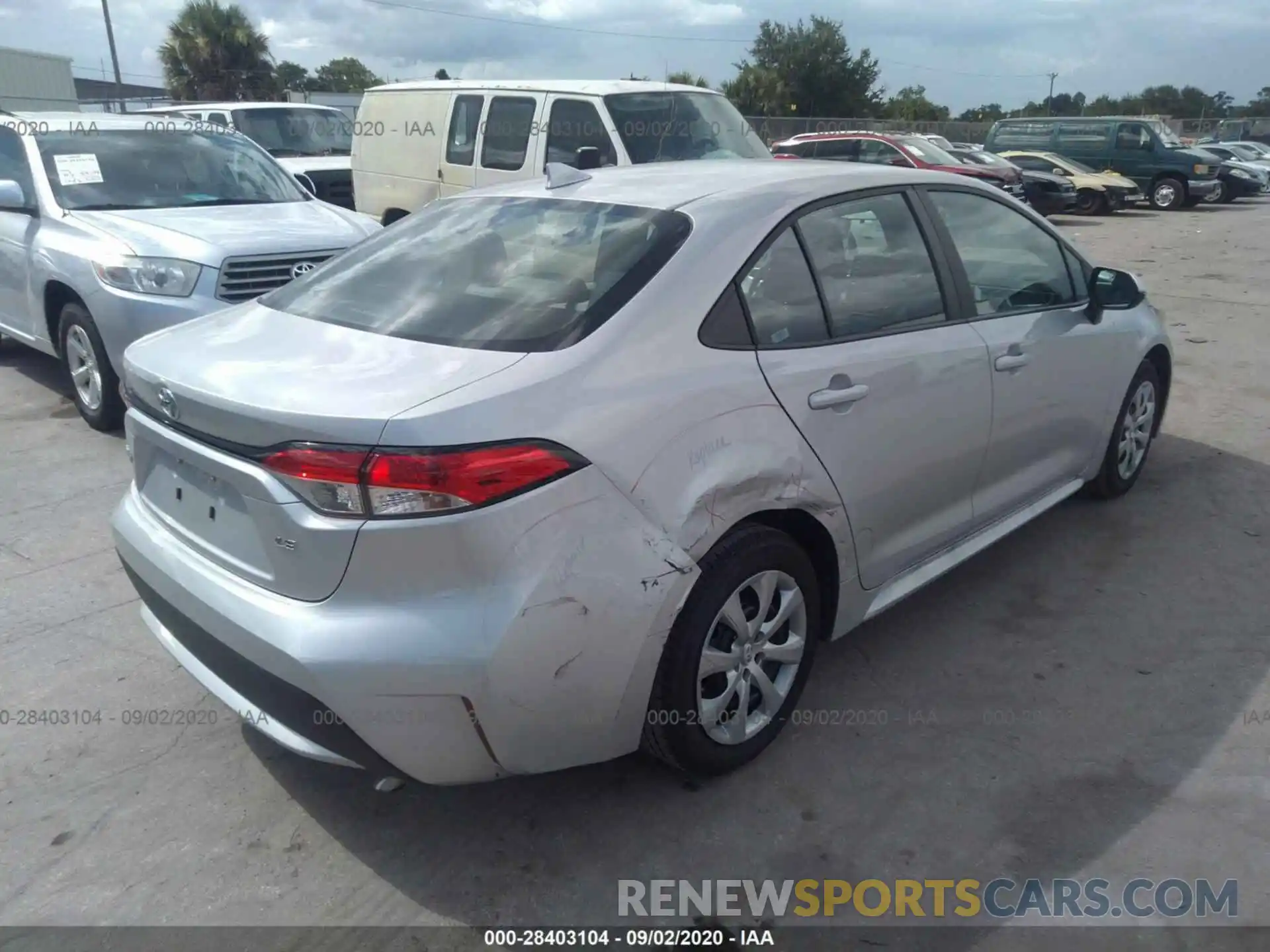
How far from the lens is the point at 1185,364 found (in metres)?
7.93

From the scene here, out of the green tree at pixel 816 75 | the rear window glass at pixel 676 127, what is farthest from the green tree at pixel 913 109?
the rear window glass at pixel 676 127

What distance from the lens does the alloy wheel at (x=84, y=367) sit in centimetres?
573

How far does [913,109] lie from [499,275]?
5832 cm

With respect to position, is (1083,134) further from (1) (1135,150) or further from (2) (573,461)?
(2) (573,461)

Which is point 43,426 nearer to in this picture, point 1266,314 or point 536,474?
point 536,474

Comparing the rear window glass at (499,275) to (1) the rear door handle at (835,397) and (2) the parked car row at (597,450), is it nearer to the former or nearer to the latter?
(2) the parked car row at (597,450)

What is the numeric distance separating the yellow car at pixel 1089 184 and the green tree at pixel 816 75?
27.7 m

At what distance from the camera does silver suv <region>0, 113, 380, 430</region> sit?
5.43 metres

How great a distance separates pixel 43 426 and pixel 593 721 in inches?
199

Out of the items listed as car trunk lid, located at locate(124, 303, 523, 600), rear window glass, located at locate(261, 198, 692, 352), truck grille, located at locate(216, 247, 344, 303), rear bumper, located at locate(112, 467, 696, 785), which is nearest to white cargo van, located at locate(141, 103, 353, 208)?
truck grille, located at locate(216, 247, 344, 303)

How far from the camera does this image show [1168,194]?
23.3m

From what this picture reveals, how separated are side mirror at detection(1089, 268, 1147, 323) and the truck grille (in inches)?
150

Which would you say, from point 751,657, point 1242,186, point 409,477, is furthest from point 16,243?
point 1242,186

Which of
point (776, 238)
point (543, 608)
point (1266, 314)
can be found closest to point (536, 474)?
point (543, 608)
